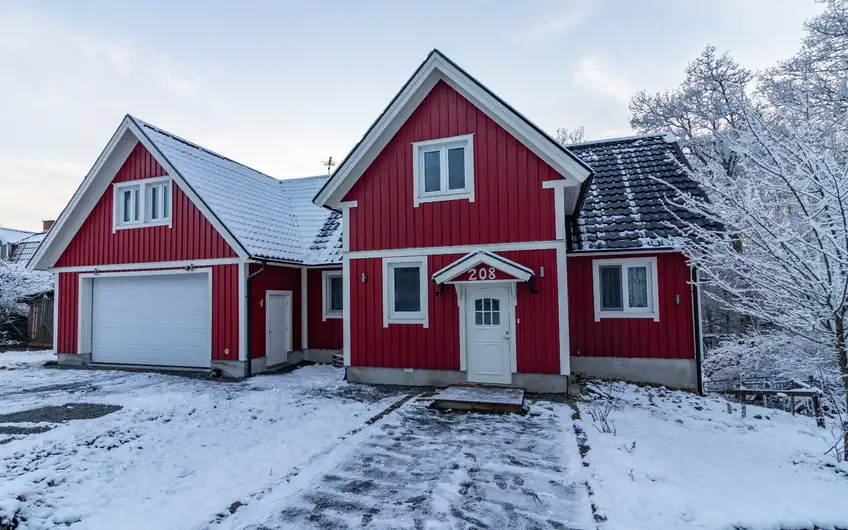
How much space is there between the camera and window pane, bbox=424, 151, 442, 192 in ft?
32.7

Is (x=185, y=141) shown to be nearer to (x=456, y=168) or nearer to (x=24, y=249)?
(x=456, y=168)

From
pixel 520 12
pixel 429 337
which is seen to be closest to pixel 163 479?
pixel 429 337

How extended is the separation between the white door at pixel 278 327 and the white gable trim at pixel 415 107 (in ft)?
12.1

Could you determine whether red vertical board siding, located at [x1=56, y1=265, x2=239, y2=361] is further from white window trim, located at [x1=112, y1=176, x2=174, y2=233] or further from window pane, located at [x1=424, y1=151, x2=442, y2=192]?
window pane, located at [x1=424, y1=151, x2=442, y2=192]

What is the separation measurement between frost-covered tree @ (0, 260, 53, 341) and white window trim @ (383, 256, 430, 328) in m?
18.0

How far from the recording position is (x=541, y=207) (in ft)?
29.7

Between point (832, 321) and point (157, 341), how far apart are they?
14720mm

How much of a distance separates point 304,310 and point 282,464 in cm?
Answer: 832

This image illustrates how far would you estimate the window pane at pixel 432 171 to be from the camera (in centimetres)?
996

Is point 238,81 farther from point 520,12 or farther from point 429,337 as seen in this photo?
point 429,337

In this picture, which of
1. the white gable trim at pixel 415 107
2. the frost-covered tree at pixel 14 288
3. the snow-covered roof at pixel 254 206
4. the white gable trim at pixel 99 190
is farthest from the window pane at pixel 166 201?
the frost-covered tree at pixel 14 288

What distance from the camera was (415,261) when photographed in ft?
32.3

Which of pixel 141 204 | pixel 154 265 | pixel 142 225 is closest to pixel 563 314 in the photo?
pixel 154 265

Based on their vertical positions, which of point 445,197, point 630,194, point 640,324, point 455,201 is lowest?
point 640,324
